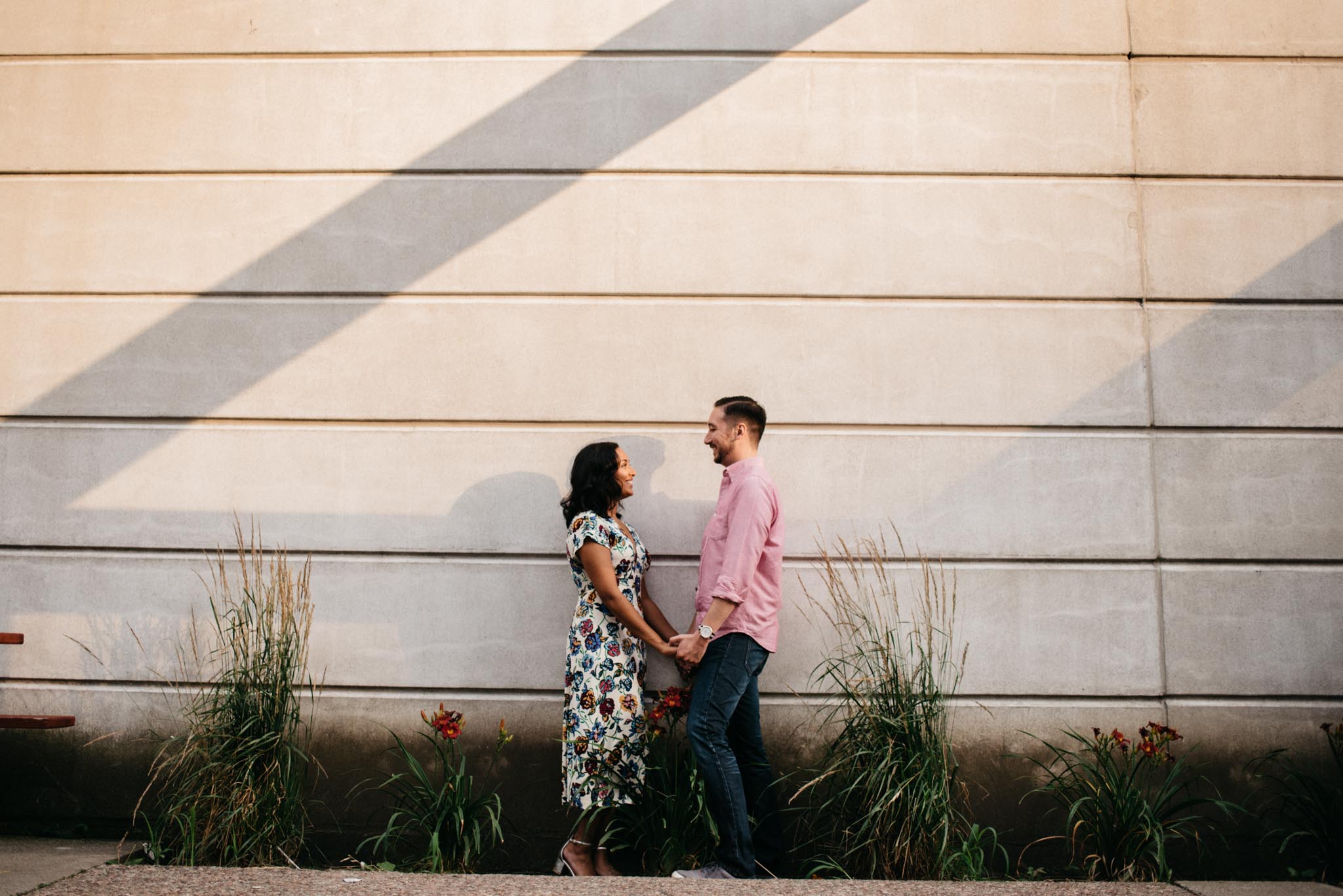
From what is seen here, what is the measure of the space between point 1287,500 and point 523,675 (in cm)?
361

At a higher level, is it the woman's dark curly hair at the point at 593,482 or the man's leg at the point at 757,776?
the woman's dark curly hair at the point at 593,482

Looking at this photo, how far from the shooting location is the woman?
11.5 feet

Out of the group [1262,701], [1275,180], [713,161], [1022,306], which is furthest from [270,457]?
[1275,180]

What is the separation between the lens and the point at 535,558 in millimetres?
4055

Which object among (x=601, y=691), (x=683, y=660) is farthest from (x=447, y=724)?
(x=683, y=660)

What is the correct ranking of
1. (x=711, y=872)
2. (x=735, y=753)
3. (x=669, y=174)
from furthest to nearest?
1. (x=669, y=174)
2. (x=735, y=753)
3. (x=711, y=872)

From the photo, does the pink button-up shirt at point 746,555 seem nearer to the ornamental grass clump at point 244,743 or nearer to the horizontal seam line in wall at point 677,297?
the horizontal seam line in wall at point 677,297

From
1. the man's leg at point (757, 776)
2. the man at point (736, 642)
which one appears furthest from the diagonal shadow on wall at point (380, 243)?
the man's leg at point (757, 776)

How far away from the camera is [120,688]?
401 cm

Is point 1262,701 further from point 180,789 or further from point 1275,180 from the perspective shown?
point 180,789

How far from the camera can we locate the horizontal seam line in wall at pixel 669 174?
Answer: 4.16 meters

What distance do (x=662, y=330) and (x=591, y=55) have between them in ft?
4.62

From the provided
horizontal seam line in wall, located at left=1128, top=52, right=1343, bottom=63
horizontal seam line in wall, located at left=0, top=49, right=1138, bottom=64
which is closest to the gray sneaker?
horizontal seam line in wall, located at left=0, top=49, right=1138, bottom=64

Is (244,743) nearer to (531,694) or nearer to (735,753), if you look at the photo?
(531,694)
